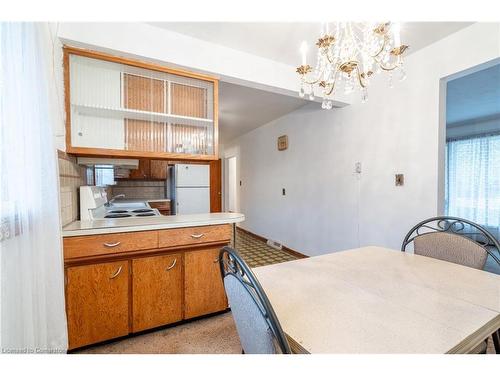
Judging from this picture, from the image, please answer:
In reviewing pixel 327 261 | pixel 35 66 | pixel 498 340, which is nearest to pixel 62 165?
pixel 35 66

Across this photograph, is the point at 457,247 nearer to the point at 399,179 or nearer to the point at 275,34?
the point at 399,179

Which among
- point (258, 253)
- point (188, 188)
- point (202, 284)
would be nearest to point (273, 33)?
point (202, 284)

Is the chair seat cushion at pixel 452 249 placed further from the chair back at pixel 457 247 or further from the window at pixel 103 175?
the window at pixel 103 175

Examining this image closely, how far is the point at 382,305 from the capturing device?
0.81 metres

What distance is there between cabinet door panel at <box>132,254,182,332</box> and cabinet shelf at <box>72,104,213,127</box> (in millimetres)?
1166

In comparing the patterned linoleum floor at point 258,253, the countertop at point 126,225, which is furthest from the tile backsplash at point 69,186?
the patterned linoleum floor at point 258,253

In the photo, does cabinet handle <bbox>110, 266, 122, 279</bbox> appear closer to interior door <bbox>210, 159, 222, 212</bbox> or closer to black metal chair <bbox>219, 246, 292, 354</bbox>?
black metal chair <bbox>219, 246, 292, 354</bbox>

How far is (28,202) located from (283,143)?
147 inches

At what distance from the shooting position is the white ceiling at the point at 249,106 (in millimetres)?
3195

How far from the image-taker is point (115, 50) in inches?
68.5

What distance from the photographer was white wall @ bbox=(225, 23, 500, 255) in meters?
2.04

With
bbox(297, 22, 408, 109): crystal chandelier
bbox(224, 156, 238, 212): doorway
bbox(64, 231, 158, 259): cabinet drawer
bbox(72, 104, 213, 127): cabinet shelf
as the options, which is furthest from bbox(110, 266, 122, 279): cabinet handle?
bbox(224, 156, 238, 212): doorway

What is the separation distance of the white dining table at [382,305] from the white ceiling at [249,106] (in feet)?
7.84

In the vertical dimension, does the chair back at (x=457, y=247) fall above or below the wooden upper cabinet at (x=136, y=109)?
below
